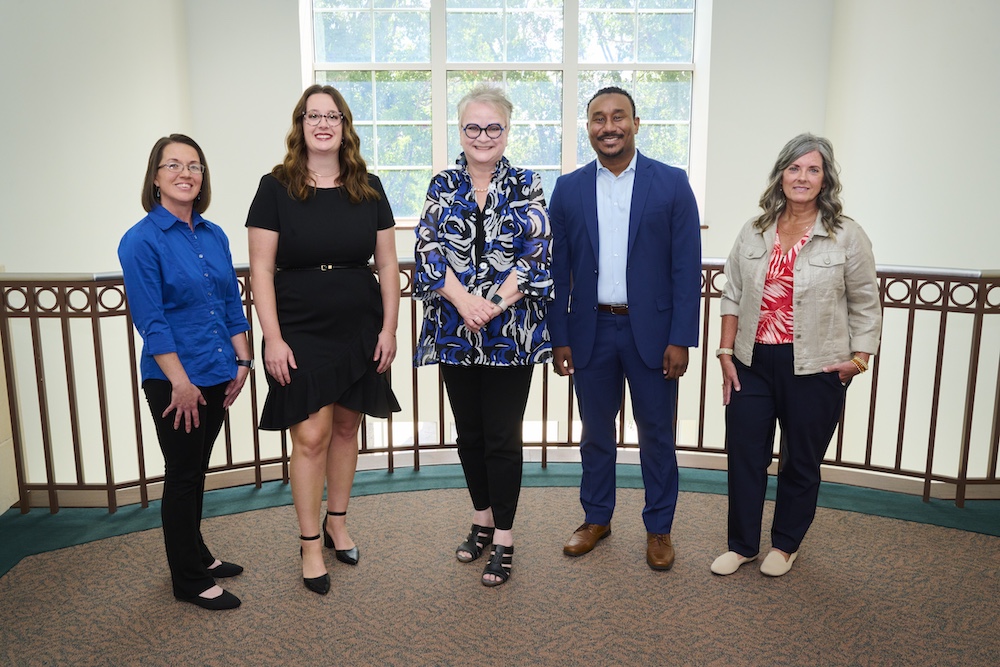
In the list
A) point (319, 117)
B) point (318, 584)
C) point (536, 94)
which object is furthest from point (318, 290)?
point (536, 94)

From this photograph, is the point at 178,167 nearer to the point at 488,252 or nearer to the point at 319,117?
the point at 319,117

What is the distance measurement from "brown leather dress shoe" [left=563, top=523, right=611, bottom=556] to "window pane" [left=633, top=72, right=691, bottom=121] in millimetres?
5539

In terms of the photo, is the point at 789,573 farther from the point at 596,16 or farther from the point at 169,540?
the point at 596,16

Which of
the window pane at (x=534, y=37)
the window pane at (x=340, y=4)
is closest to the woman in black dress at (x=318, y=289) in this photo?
the window pane at (x=534, y=37)

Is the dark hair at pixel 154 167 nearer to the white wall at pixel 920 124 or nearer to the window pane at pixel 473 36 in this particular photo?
the white wall at pixel 920 124

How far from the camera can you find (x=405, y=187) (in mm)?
7348

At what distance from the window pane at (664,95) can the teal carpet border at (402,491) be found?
4822 mm

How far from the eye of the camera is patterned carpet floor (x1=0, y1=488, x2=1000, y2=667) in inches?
80.7

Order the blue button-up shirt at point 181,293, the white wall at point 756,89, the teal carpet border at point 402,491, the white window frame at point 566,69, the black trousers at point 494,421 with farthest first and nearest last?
the white window frame at point 566,69
the white wall at point 756,89
the teal carpet border at point 402,491
the black trousers at point 494,421
the blue button-up shirt at point 181,293

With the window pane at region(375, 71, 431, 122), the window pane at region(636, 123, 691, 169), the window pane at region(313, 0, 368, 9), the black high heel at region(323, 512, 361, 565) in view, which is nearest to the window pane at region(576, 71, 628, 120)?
the window pane at region(636, 123, 691, 169)

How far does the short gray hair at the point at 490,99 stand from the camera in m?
2.21

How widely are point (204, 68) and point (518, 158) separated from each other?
3.04 metres

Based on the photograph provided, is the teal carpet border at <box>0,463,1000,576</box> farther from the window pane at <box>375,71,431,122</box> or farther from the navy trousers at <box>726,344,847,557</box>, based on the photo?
the window pane at <box>375,71,431,122</box>

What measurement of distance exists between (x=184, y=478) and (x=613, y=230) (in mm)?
1565
